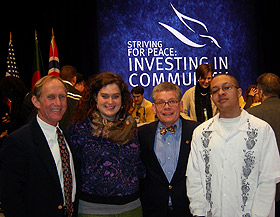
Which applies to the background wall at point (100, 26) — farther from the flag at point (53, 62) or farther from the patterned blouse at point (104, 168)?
the patterned blouse at point (104, 168)

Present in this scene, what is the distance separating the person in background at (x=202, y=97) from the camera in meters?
4.11

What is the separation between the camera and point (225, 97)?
7.41 feet

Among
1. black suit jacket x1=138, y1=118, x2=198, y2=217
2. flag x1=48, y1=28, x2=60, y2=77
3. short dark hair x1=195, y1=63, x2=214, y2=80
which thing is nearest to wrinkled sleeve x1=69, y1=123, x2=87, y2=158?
black suit jacket x1=138, y1=118, x2=198, y2=217

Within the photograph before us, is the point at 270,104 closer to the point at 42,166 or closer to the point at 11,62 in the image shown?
the point at 42,166

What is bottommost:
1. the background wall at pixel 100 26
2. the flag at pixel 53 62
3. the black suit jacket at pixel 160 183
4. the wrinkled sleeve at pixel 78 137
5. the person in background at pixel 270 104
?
the black suit jacket at pixel 160 183

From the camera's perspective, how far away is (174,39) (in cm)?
766

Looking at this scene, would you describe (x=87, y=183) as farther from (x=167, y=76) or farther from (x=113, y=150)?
(x=167, y=76)

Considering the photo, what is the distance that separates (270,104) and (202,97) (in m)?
1.06

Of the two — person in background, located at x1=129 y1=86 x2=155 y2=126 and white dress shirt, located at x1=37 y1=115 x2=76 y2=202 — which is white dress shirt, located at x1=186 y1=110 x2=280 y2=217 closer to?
white dress shirt, located at x1=37 y1=115 x2=76 y2=202

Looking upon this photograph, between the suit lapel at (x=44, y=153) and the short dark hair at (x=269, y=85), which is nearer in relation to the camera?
the suit lapel at (x=44, y=153)

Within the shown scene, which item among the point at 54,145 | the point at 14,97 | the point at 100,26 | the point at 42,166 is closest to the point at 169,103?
the point at 54,145

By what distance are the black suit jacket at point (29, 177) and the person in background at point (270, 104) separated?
210 centimetres

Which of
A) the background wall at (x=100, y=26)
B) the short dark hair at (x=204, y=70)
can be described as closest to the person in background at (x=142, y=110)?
the short dark hair at (x=204, y=70)

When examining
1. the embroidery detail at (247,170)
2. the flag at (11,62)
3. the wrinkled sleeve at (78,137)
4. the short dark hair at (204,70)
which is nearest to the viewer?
the embroidery detail at (247,170)
